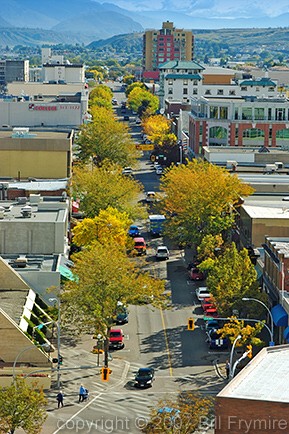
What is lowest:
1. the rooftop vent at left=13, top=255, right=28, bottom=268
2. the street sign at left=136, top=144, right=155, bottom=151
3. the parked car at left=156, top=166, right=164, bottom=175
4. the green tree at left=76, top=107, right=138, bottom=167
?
the parked car at left=156, top=166, right=164, bottom=175

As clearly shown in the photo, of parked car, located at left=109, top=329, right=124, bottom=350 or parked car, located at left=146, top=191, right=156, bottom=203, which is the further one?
parked car, located at left=146, top=191, right=156, bottom=203

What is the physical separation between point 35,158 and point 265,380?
2619 inches

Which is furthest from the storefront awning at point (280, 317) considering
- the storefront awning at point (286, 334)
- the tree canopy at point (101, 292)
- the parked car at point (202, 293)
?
the parked car at point (202, 293)

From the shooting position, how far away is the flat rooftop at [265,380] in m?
Result: 34.2

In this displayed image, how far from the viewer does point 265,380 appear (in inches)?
1428

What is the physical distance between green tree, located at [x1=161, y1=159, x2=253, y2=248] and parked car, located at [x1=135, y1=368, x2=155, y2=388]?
26.0 metres

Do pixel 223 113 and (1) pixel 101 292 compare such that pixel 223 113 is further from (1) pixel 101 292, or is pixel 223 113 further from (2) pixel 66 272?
(1) pixel 101 292

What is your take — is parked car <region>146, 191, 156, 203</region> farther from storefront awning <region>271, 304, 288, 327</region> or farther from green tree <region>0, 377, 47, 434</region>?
green tree <region>0, 377, 47, 434</region>

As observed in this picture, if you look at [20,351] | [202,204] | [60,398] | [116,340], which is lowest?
[116,340]

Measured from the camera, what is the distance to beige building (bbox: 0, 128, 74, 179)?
9988 cm

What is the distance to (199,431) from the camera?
43406 mm

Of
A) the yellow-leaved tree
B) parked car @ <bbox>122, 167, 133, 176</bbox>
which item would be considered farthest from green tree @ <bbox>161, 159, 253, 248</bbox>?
parked car @ <bbox>122, 167, 133, 176</bbox>

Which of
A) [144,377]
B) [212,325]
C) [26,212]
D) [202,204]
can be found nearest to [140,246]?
[202,204]

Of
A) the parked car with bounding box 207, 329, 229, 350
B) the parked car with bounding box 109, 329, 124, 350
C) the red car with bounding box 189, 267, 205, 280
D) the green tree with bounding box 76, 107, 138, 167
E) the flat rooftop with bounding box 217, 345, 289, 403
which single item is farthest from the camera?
the green tree with bounding box 76, 107, 138, 167
